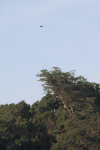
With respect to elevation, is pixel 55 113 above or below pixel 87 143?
above

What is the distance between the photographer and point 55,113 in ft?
87.5

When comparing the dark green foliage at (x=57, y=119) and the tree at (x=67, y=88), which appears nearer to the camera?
the dark green foliage at (x=57, y=119)

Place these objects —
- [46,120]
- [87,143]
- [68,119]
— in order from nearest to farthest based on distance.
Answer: [87,143] → [68,119] → [46,120]

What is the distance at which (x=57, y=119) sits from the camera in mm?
26938

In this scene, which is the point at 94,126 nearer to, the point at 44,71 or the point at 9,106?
the point at 44,71

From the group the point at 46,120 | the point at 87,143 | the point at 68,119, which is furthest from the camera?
the point at 46,120

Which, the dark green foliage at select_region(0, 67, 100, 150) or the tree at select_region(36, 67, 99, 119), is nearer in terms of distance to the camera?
the dark green foliage at select_region(0, 67, 100, 150)

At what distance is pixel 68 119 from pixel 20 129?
5.13 meters

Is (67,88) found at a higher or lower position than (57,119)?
higher

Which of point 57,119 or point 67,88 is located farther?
point 57,119

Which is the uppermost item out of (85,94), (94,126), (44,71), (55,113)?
(44,71)

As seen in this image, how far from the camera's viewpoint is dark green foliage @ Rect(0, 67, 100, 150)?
23578mm

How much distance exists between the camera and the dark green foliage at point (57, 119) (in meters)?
23.6

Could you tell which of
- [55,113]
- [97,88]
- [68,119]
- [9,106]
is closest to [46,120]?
[55,113]
